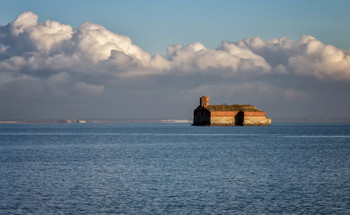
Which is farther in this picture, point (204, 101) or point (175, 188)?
point (204, 101)

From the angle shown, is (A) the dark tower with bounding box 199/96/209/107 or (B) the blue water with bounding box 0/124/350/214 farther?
(A) the dark tower with bounding box 199/96/209/107

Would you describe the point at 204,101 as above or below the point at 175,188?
above

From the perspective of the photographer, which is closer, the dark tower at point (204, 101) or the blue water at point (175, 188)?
the blue water at point (175, 188)

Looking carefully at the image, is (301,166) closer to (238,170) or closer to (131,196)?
(238,170)

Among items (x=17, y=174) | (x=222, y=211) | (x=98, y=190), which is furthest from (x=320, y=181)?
(x=17, y=174)

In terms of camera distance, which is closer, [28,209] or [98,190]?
[28,209]

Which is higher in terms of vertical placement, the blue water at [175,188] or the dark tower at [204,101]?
the dark tower at [204,101]

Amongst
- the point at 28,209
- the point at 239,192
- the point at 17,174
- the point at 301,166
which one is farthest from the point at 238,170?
the point at 28,209

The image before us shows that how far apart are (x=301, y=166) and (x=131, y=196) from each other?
65.6 feet

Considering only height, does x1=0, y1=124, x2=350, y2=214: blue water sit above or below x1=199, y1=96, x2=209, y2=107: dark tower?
below

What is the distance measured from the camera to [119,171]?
35031 mm

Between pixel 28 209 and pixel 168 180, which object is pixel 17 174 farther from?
pixel 28 209

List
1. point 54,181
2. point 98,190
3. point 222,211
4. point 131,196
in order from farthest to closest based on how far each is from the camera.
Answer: point 54,181, point 98,190, point 131,196, point 222,211

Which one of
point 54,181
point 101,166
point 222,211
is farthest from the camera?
point 101,166
